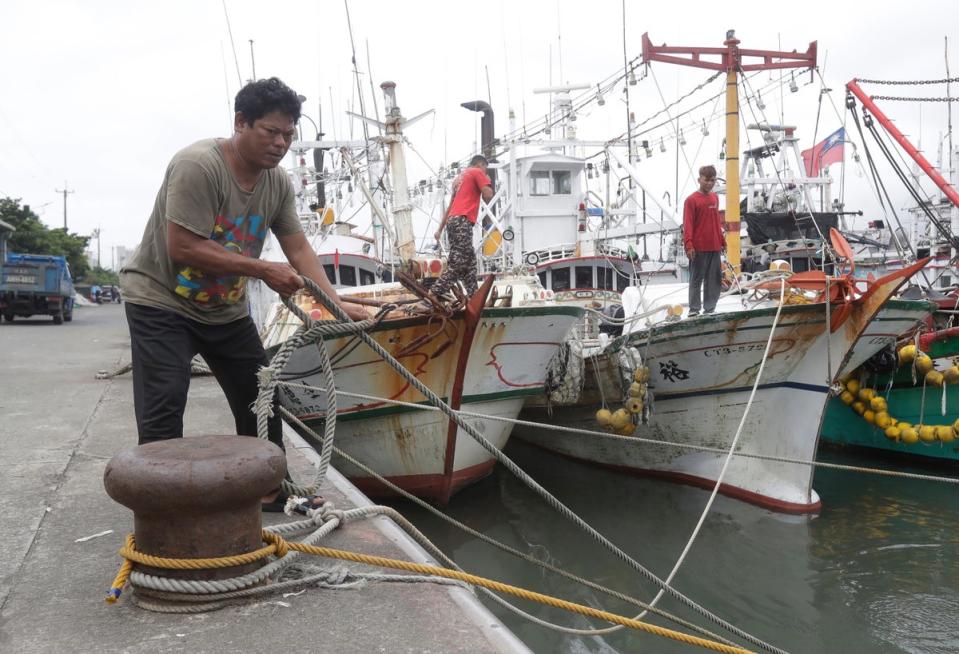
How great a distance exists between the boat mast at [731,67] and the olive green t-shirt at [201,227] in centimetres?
716

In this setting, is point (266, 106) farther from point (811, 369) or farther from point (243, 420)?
point (811, 369)

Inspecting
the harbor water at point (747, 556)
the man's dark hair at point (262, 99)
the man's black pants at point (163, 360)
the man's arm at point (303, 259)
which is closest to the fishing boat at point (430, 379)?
the harbor water at point (747, 556)

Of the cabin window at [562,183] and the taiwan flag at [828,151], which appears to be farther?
the taiwan flag at [828,151]

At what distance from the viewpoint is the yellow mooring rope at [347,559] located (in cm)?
225

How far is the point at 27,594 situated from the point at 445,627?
140cm

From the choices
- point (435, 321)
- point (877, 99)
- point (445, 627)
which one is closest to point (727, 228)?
point (877, 99)

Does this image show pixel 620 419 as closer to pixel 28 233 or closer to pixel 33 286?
pixel 33 286

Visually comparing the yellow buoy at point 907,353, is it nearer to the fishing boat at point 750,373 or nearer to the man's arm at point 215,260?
the fishing boat at point 750,373

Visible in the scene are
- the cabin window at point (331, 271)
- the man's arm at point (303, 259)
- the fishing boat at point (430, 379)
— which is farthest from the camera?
the cabin window at point (331, 271)

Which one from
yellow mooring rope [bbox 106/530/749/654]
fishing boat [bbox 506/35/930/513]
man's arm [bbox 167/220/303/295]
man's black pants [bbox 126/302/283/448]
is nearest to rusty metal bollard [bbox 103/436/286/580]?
yellow mooring rope [bbox 106/530/749/654]

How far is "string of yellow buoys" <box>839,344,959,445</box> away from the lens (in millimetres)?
8273

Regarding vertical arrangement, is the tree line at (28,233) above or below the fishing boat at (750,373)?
above

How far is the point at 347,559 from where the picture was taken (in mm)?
2584

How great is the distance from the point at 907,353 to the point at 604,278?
5184 millimetres
